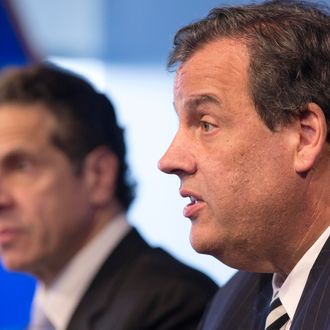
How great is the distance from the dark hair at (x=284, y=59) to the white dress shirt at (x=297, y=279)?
0.18 m

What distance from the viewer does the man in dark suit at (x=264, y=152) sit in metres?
1.58

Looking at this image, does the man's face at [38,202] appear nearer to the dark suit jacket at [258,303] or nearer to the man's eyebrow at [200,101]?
the dark suit jacket at [258,303]

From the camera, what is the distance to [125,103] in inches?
120

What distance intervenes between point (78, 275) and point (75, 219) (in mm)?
149

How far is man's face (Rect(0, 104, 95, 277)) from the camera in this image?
245 cm

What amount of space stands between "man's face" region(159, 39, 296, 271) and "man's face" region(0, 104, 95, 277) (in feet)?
2.93

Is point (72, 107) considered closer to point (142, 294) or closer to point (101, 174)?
point (101, 174)

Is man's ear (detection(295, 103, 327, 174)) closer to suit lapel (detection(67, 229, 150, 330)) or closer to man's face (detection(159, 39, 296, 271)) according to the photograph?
man's face (detection(159, 39, 296, 271))

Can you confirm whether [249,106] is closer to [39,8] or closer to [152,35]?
[152,35]

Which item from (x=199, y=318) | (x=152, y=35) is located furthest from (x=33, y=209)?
(x=152, y=35)

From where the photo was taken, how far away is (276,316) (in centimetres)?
163

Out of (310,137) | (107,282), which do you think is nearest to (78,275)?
(107,282)

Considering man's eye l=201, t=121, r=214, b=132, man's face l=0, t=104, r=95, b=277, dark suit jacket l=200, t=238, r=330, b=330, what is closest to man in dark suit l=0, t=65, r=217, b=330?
man's face l=0, t=104, r=95, b=277

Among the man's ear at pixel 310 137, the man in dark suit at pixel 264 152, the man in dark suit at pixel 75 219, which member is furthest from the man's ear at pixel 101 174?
the man's ear at pixel 310 137
